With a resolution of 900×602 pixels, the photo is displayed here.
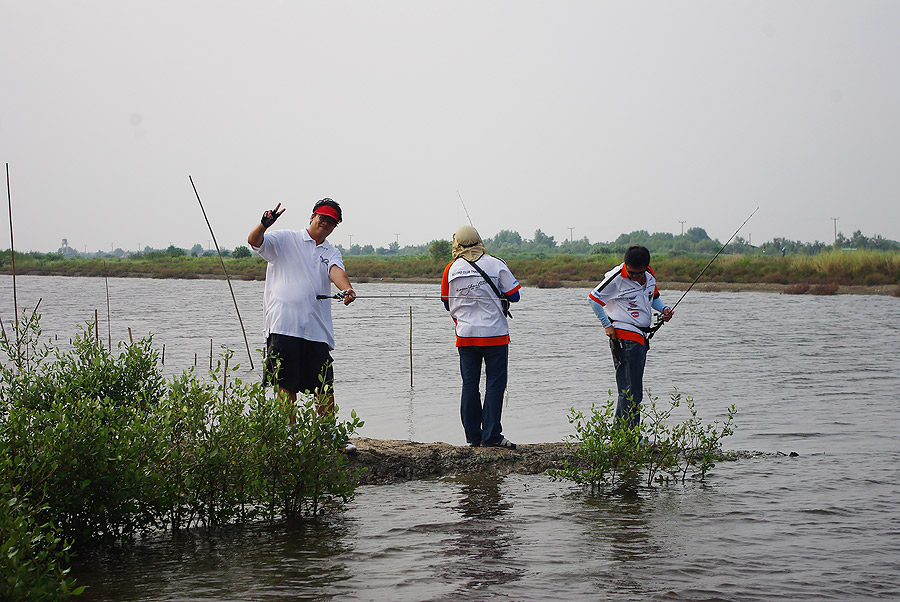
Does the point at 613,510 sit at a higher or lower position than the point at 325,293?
lower

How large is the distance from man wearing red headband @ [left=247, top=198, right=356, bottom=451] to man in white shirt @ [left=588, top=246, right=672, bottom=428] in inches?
94.8

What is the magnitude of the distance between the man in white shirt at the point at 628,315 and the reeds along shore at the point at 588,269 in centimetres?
3403

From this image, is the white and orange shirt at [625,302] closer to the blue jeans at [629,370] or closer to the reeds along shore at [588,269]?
the blue jeans at [629,370]

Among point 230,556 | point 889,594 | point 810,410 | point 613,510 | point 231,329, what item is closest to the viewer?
point 889,594

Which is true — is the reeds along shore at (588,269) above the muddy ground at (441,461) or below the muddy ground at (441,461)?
above

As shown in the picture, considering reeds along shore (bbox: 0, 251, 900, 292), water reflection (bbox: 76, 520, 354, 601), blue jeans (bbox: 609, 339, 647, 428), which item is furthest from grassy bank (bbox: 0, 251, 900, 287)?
water reflection (bbox: 76, 520, 354, 601)

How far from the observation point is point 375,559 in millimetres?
4742

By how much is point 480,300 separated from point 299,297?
5.05ft

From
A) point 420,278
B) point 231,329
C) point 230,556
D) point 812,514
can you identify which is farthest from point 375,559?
point 420,278

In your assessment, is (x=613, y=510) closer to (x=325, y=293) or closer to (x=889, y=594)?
(x=889, y=594)

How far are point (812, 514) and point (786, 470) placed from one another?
4.51 feet

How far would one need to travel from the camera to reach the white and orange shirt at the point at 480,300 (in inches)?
261

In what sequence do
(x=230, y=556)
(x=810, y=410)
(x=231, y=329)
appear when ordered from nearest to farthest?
(x=230, y=556)
(x=810, y=410)
(x=231, y=329)

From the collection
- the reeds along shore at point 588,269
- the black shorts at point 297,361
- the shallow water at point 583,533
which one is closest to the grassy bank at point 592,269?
the reeds along shore at point 588,269
